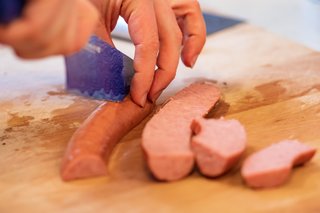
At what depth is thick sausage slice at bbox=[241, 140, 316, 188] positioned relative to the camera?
1.35 m

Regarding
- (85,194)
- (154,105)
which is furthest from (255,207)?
(154,105)

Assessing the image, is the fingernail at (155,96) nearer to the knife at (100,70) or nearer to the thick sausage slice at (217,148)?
the knife at (100,70)

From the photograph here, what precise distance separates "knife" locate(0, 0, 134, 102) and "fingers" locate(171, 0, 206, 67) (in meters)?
0.28

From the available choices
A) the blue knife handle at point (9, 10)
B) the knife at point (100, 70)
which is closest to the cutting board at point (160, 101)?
the knife at point (100, 70)

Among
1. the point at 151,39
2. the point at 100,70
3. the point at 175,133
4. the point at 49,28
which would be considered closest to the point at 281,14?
the point at 151,39

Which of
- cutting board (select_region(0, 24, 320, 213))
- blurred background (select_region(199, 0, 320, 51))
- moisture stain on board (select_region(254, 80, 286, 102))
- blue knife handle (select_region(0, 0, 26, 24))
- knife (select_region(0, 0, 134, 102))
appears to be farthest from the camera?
blurred background (select_region(199, 0, 320, 51))

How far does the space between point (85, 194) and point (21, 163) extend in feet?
0.87

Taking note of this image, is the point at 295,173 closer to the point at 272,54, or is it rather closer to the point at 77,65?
the point at 77,65

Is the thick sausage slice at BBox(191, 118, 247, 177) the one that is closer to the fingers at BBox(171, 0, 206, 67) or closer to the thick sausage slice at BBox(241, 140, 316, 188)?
the thick sausage slice at BBox(241, 140, 316, 188)

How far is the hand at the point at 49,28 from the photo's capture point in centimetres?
100

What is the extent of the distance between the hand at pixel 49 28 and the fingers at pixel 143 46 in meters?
0.56

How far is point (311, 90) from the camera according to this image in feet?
6.31

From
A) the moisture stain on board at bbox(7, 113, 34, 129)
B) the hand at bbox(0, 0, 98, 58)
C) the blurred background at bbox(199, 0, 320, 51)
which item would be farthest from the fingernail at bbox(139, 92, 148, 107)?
the blurred background at bbox(199, 0, 320, 51)

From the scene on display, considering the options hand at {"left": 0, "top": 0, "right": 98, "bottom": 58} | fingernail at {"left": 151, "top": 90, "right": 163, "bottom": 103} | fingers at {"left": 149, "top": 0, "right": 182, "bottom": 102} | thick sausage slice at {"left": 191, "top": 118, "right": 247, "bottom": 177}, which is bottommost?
fingernail at {"left": 151, "top": 90, "right": 163, "bottom": 103}
